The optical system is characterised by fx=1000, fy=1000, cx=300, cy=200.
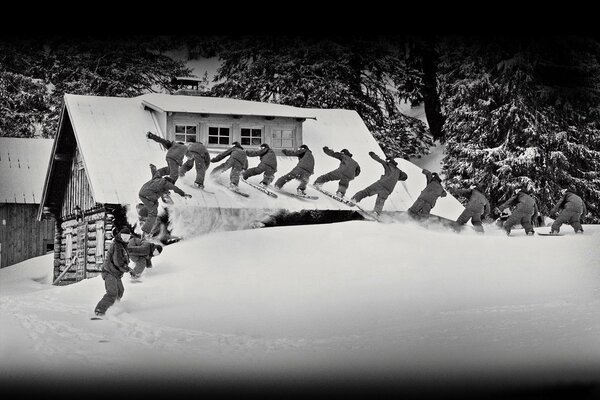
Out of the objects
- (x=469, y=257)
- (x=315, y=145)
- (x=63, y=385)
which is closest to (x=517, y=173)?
(x=315, y=145)

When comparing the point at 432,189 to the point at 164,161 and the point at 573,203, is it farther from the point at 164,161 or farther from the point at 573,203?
the point at 164,161

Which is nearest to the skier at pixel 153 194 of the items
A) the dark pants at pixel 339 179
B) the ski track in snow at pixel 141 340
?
the dark pants at pixel 339 179

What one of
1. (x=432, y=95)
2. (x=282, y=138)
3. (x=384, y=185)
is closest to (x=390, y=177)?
(x=384, y=185)

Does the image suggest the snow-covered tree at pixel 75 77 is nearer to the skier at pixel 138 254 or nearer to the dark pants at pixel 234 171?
the dark pants at pixel 234 171

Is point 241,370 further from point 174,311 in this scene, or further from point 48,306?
point 48,306

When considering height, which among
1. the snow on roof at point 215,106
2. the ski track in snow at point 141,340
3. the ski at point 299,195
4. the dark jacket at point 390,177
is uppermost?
the snow on roof at point 215,106

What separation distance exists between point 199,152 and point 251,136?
9.75 feet

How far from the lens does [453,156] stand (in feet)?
79.8

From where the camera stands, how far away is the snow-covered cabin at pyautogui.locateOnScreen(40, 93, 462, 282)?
58.0 ft

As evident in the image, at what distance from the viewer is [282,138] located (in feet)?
68.1

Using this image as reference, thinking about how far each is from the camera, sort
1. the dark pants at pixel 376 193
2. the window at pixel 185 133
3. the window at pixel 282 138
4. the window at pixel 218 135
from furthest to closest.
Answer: the window at pixel 282 138
the window at pixel 218 135
the window at pixel 185 133
the dark pants at pixel 376 193

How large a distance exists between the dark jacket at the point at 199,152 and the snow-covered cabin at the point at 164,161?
54 cm

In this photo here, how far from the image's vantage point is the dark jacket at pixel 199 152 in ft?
58.0

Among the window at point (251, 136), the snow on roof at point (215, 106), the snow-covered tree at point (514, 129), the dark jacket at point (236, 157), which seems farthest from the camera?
the window at point (251, 136)
